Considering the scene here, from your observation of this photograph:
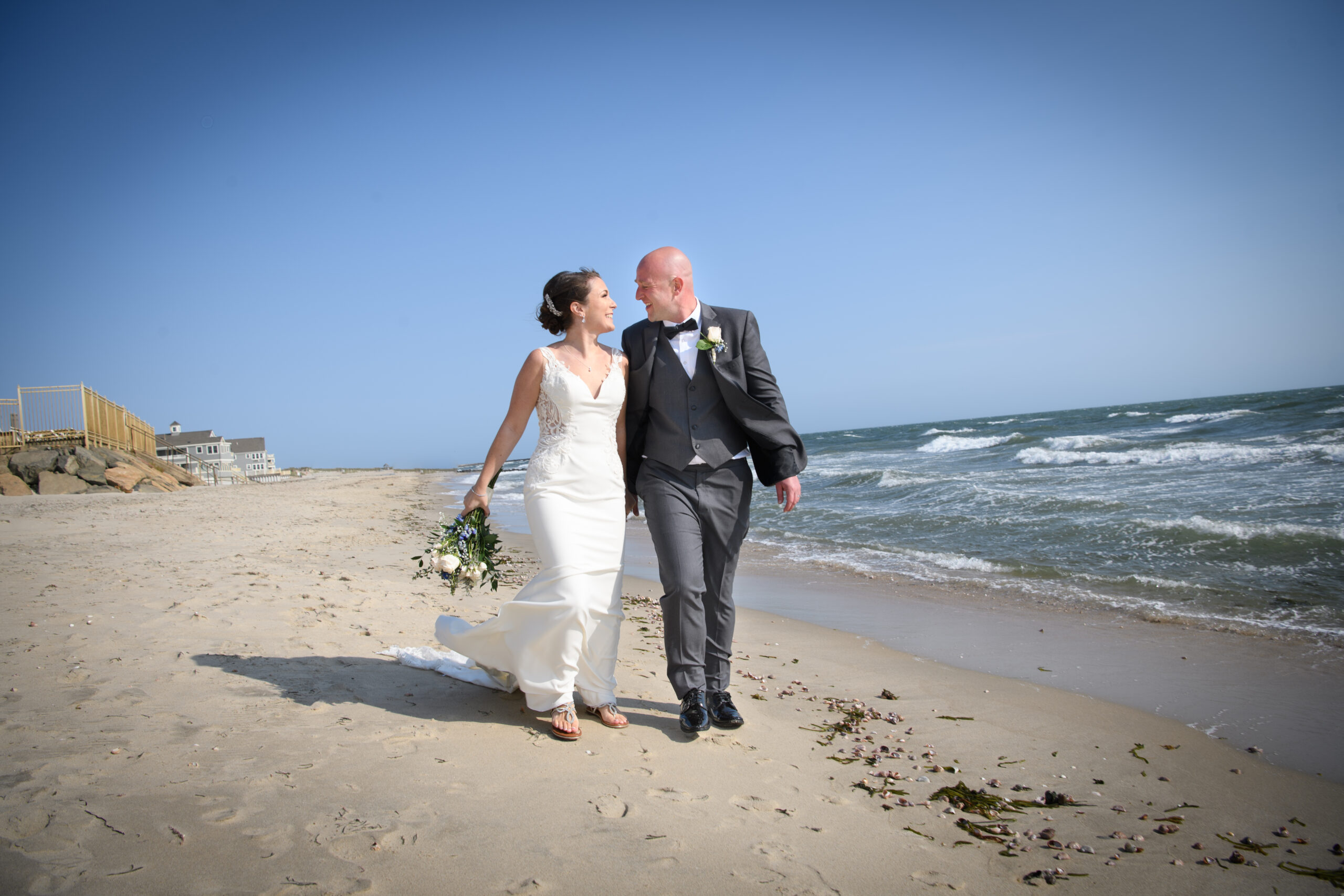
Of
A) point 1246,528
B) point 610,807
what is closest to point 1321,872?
point 610,807

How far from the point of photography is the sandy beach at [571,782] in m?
2.28

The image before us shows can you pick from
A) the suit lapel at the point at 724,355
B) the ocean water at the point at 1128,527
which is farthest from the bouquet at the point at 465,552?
the ocean water at the point at 1128,527

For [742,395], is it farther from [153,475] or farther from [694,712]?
[153,475]

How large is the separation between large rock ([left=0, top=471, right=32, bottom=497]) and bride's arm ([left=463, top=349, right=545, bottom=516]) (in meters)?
22.6

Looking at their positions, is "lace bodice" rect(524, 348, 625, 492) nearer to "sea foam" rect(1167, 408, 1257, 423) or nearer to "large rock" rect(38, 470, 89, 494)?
"large rock" rect(38, 470, 89, 494)

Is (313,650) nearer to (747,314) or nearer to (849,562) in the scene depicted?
(747,314)

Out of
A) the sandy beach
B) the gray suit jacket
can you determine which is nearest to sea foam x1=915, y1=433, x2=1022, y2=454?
the sandy beach

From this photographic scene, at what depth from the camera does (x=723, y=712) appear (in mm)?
3629

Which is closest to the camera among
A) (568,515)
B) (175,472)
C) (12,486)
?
(568,515)

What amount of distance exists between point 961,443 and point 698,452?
34807 mm

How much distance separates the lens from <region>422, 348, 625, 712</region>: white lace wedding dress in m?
3.39

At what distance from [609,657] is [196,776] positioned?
172 centimetres

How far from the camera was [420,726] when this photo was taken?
335 cm

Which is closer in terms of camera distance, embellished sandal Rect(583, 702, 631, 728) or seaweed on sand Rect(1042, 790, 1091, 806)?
seaweed on sand Rect(1042, 790, 1091, 806)
